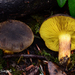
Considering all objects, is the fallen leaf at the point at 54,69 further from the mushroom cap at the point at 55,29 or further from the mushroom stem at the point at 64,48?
the mushroom cap at the point at 55,29

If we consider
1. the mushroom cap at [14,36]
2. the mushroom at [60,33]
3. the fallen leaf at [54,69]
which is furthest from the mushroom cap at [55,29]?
the fallen leaf at [54,69]

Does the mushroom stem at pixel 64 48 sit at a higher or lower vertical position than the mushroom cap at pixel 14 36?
lower

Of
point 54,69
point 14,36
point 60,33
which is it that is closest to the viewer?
point 54,69

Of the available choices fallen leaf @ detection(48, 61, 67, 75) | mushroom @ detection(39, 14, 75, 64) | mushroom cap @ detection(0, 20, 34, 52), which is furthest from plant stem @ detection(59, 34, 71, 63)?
mushroom cap @ detection(0, 20, 34, 52)

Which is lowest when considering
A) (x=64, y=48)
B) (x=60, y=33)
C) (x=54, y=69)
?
(x=54, y=69)

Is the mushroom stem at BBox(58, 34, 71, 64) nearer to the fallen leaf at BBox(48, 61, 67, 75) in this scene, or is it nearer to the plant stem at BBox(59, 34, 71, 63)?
the plant stem at BBox(59, 34, 71, 63)

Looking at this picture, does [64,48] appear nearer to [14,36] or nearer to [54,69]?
[54,69]

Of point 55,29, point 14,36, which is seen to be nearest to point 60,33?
point 55,29
